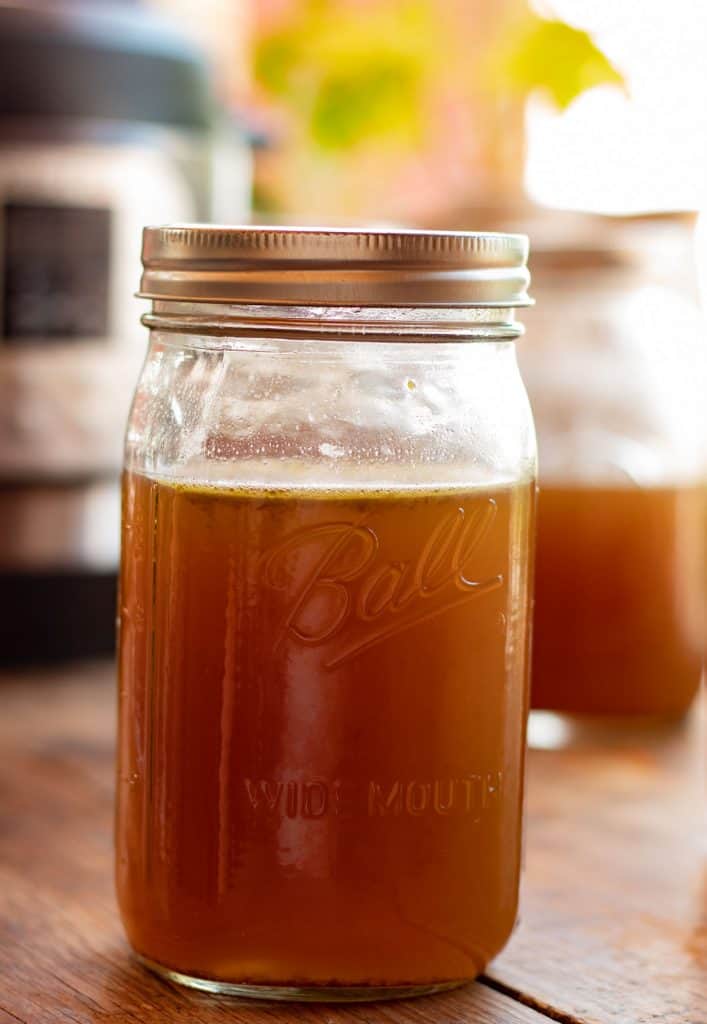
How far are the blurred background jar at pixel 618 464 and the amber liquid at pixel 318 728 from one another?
0.44m

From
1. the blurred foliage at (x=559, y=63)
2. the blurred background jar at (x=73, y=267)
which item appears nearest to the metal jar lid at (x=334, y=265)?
the blurred background jar at (x=73, y=267)

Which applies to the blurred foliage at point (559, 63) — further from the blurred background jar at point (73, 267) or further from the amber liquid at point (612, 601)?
the amber liquid at point (612, 601)

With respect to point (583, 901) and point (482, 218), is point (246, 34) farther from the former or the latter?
point (583, 901)

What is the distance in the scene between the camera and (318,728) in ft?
2.09

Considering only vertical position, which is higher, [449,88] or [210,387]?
[449,88]

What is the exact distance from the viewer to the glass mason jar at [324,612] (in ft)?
2.08

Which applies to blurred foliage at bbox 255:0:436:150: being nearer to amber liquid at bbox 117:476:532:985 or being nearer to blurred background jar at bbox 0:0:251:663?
blurred background jar at bbox 0:0:251:663

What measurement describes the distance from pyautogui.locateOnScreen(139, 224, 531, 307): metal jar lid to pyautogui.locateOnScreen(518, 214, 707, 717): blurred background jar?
1.53ft

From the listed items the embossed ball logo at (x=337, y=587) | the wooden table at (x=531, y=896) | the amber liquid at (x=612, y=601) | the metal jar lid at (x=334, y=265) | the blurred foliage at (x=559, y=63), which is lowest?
the wooden table at (x=531, y=896)

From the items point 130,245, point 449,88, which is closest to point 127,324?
point 130,245

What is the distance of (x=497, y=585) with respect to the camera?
2.20ft

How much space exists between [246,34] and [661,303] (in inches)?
32.8

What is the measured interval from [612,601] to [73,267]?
1.45 feet

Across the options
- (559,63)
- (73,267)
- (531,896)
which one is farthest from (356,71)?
(531,896)
